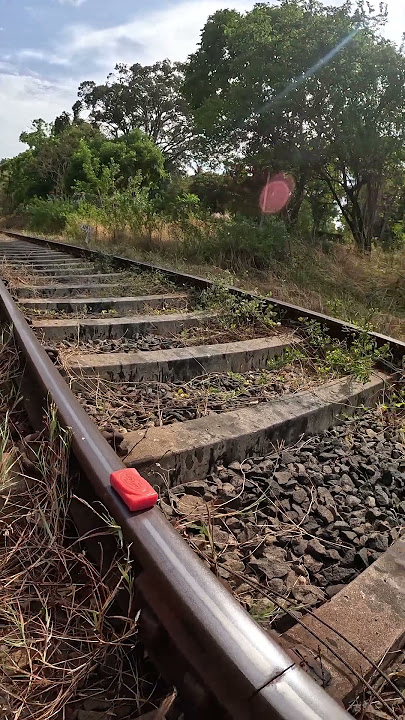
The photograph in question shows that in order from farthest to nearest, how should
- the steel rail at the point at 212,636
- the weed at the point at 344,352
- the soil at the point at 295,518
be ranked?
the weed at the point at 344,352, the soil at the point at 295,518, the steel rail at the point at 212,636

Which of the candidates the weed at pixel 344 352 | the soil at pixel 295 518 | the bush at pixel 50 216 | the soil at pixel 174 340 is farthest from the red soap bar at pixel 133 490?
the bush at pixel 50 216

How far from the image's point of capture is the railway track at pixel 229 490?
→ 0.86 metres

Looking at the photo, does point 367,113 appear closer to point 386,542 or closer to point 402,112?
point 402,112

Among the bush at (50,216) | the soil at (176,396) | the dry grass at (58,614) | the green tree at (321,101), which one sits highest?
the green tree at (321,101)

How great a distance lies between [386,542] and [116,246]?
22.6ft

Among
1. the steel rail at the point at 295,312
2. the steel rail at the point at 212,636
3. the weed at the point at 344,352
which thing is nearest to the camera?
the steel rail at the point at 212,636

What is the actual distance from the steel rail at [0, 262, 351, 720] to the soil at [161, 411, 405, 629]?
0.86 feet

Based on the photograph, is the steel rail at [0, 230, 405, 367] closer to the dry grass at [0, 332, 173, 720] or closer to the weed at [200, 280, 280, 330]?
the weed at [200, 280, 280, 330]

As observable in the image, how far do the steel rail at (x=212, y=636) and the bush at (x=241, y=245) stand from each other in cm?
565

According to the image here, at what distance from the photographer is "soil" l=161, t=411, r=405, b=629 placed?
130 centimetres

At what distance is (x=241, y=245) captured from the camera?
6859 mm

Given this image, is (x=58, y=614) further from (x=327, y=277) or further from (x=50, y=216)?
(x=50, y=216)

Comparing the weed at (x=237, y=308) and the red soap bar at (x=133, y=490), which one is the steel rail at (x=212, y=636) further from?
the weed at (x=237, y=308)

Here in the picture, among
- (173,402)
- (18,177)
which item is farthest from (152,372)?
(18,177)
